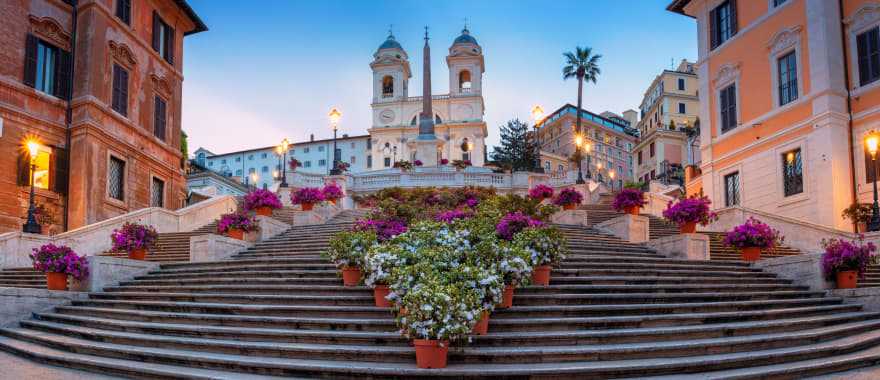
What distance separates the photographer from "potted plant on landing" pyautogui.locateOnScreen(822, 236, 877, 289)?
12.7 metres

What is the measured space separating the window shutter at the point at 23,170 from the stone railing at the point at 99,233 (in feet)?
12.5

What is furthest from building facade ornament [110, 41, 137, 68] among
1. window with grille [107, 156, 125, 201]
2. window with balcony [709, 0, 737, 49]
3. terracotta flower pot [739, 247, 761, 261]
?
window with balcony [709, 0, 737, 49]

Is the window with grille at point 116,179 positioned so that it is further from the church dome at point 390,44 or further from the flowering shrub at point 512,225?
the church dome at point 390,44

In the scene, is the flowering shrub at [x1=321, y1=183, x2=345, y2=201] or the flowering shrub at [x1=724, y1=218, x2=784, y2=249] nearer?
the flowering shrub at [x1=724, y1=218, x2=784, y2=249]

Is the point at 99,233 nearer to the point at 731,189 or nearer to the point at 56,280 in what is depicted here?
the point at 56,280

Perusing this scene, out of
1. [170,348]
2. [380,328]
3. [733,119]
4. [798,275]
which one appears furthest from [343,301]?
[733,119]

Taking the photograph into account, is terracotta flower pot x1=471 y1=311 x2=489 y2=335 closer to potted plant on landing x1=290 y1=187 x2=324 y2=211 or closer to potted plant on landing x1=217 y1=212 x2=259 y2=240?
potted plant on landing x1=217 y1=212 x2=259 y2=240

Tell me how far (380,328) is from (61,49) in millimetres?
20506

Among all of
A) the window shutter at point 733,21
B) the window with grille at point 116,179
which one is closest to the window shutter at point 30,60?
the window with grille at point 116,179

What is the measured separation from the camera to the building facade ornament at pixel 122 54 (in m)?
25.1

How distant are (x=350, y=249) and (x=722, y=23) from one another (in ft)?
71.8

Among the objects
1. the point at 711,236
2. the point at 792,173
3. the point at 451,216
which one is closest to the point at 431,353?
the point at 451,216

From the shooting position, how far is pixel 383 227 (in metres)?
13.9

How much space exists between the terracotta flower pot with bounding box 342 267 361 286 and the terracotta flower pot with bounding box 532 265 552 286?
125 inches
